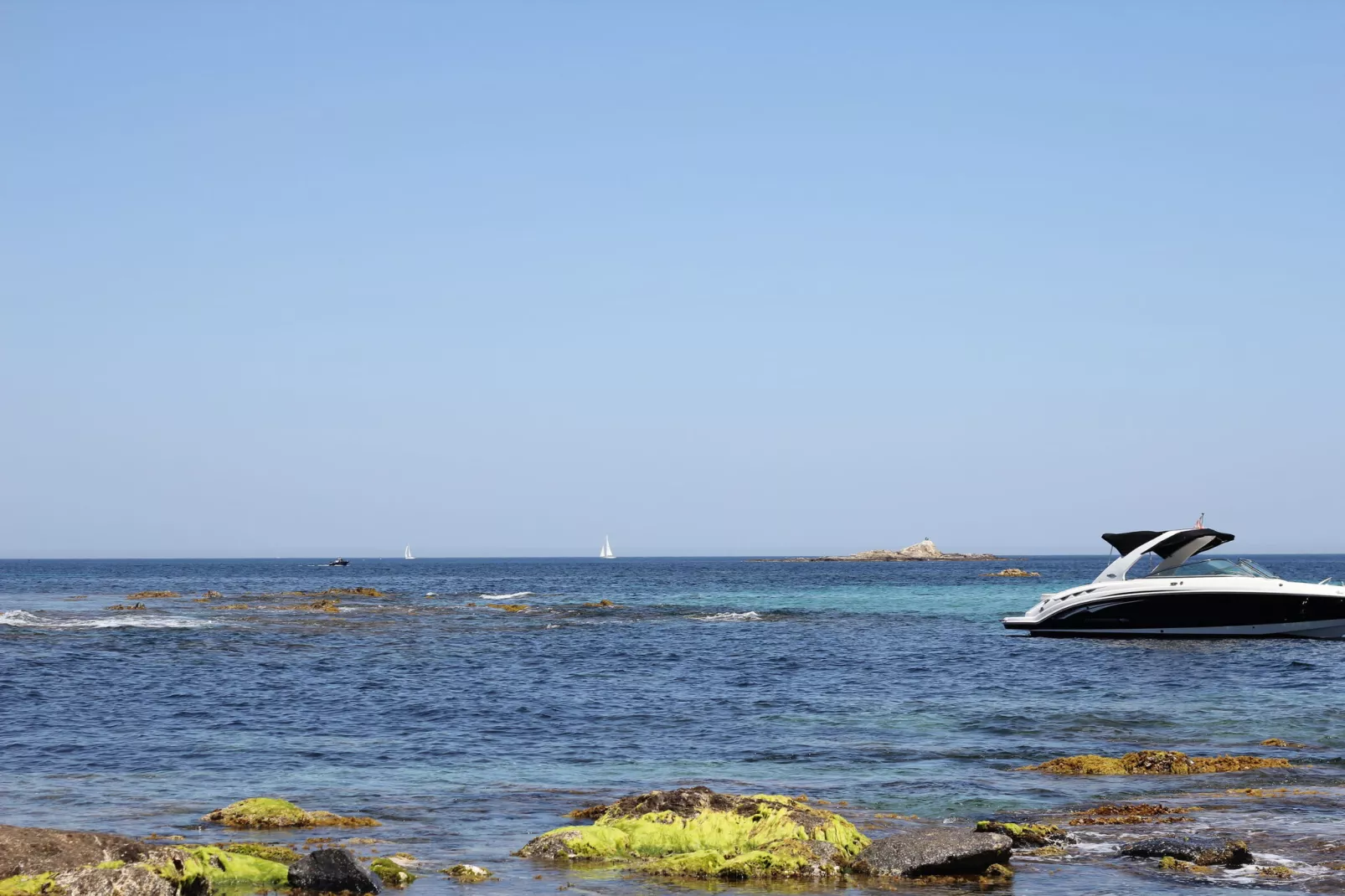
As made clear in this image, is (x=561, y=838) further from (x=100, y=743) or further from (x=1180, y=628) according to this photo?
(x=1180, y=628)

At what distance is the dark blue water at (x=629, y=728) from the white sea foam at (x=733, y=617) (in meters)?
10.9

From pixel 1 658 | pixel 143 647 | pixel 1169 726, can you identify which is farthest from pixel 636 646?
pixel 1169 726

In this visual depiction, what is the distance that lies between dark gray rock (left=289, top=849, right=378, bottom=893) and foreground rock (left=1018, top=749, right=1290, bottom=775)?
37.0 feet

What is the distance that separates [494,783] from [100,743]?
8212 mm

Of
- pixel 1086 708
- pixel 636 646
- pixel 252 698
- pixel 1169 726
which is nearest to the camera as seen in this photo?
pixel 1169 726

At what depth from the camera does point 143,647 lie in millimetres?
42844

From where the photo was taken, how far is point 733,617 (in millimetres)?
64438

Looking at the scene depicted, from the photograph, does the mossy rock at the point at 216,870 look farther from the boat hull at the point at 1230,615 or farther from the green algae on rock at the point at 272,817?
the boat hull at the point at 1230,615

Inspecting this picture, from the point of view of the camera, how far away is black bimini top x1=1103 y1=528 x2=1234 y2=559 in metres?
42.7

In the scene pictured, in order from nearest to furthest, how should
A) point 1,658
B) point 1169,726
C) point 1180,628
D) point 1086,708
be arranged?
point 1169,726 < point 1086,708 < point 1,658 < point 1180,628

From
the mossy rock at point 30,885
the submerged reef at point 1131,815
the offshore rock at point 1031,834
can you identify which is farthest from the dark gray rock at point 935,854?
the mossy rock at point 30,885

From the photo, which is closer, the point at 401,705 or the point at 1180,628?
the point at 401,705

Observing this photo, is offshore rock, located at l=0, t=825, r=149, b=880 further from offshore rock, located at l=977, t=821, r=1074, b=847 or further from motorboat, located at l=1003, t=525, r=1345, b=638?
motorboat, located at l=1003, t=525, r=1345, b=638

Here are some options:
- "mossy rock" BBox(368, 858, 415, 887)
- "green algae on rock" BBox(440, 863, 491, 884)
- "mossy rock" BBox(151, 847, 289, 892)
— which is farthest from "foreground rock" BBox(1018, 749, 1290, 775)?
"mossy rock" BBox(151, 847, 289, 892)
